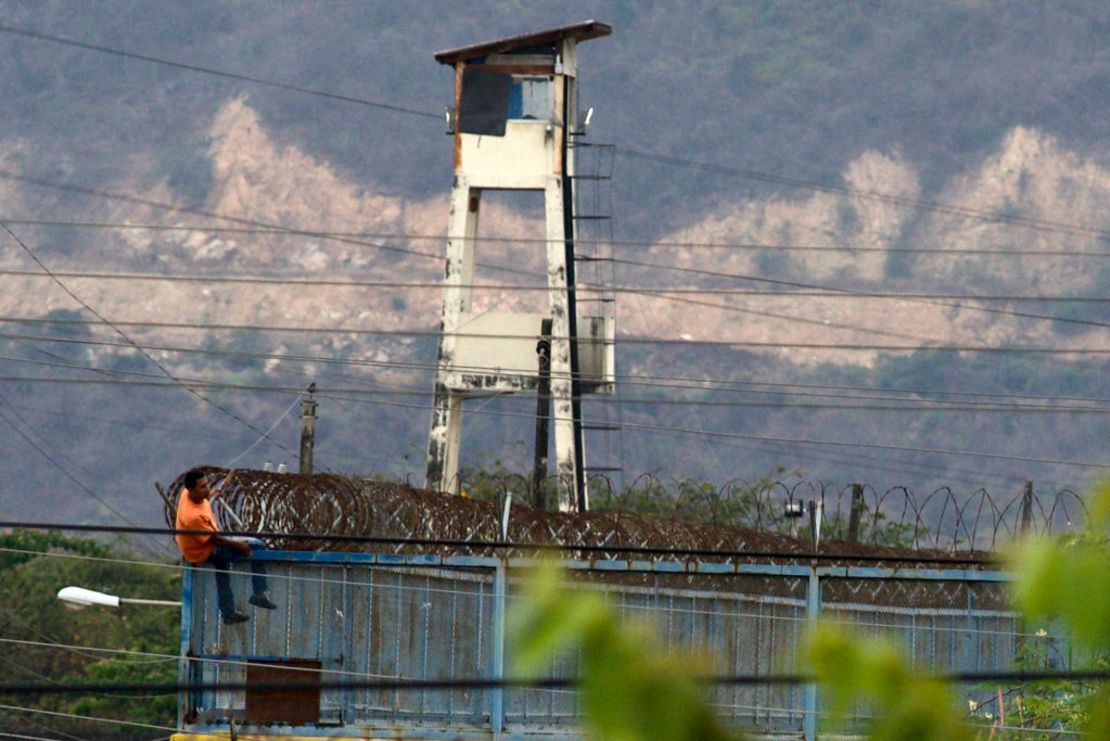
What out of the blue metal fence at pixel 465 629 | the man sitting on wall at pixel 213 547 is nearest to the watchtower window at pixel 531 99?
the blue metal fence at pixel 465 629

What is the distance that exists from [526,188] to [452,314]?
265 centimetres

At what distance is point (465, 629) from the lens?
1259 cm

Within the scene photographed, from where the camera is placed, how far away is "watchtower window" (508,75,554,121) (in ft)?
102

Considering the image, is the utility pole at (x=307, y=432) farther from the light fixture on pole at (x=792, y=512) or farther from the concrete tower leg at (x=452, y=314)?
the light fixture on pole at (x=792, y=512)

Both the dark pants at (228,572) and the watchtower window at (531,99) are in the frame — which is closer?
the dark pants at (228,572)

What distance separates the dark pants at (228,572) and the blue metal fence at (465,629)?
0.22 feet

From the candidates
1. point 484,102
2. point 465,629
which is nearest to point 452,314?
point 484,102

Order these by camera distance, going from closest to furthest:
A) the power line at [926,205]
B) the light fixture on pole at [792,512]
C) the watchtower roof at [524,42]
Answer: the light fixture on pole at [792,512] → the watchtower roof at [524,42] → the power line at [926,205]

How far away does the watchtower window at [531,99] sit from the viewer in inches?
1222

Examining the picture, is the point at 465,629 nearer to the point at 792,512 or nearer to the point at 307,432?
the point at 792,512

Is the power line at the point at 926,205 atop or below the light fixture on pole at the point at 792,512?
atop

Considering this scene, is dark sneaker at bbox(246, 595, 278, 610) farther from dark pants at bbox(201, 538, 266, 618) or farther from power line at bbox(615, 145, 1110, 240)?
power line at bbox(615, 145, 1110, 240)

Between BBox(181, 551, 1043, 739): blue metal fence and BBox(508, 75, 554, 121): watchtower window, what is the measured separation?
18356 millimetres

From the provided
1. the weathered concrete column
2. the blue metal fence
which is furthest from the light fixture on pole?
the weathered concrete column
